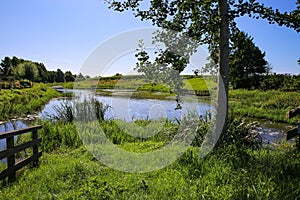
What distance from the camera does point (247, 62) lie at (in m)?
30.4

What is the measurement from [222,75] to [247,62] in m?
28.6

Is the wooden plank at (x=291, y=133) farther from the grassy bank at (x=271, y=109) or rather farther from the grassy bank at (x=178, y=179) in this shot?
the grassy bank at (x=271, y=109)

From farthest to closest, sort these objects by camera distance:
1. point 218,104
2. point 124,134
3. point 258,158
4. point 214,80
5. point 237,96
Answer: point 237,96 → point 124,134 → point 214,80 → point 218,104 → point 258,158

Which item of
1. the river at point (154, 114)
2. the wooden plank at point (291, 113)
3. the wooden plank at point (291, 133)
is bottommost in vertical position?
the river at point (154, 114)

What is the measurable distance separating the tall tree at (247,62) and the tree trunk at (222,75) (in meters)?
0.70

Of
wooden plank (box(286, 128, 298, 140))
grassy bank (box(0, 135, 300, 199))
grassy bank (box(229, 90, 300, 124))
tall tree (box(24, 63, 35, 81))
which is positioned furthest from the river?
tall tree (box(24, 63, 35, 81))

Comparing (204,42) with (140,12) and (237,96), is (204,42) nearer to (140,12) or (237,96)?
(140,12)

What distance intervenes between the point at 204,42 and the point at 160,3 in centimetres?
115

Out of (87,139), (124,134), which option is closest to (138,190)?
(87,139)

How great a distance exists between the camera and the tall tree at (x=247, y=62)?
514 cm

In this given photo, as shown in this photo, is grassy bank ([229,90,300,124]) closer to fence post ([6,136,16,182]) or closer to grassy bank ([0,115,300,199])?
grassy bank ([0,115,300,199])

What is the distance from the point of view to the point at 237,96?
73.7 feet

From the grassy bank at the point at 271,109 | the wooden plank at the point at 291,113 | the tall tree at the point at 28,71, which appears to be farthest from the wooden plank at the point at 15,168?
the tall tree at the point at 28,71

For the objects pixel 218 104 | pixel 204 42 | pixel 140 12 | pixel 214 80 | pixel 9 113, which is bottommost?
pixel 9 113
